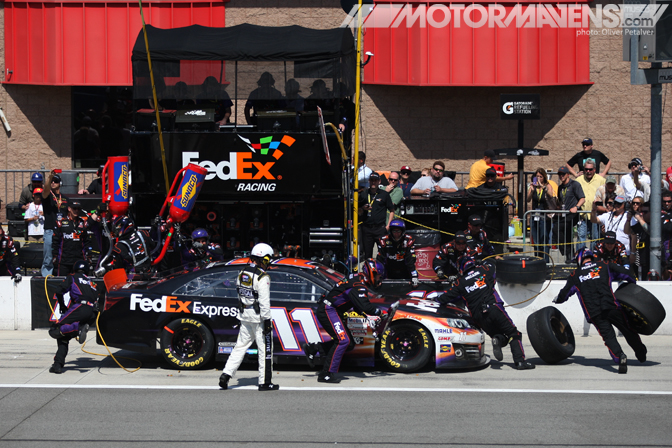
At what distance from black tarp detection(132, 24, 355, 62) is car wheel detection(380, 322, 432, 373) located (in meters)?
5.28

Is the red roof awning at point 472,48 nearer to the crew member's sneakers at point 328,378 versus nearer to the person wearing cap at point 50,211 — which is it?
the person wearing cap at point 50,211

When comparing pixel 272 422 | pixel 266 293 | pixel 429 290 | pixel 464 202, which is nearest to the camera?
pixel 272 422

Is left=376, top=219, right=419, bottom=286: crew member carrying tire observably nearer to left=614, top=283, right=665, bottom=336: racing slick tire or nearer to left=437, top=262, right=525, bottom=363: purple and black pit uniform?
left=437, top=262, right=525, bottom=363: purple and black pit uniform

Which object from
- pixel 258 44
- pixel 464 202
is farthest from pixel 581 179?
pixel 258 44

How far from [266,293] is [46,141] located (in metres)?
13.3

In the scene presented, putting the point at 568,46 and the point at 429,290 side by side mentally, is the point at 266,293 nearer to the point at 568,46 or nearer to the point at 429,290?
the point at 429,290

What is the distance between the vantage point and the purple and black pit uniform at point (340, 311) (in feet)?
29.2

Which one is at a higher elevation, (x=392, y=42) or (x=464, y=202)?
(x=392, y=42)

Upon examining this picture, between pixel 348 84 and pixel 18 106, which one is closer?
pixel 348 84

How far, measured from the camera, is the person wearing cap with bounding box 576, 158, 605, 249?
1314 centimetres

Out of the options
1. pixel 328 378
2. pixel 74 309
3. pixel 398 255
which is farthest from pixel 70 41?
pixel 328 378

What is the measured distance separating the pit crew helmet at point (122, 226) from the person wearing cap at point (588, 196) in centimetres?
716

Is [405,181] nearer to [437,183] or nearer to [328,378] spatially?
[437,183]

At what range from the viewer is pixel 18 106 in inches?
781
